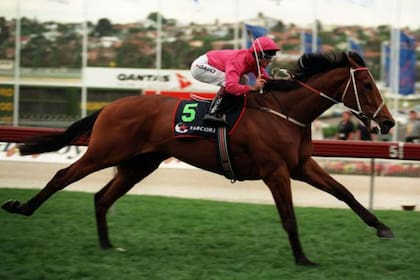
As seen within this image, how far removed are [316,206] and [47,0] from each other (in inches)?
518

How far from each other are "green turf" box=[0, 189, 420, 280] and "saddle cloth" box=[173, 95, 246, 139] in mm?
1056

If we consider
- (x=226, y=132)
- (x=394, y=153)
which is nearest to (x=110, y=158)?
(x=226, y=132)

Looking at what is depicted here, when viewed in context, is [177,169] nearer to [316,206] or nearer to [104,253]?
[316,206]

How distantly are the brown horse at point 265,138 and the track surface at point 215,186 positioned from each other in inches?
153

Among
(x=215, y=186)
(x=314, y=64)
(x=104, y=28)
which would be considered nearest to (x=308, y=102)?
(x=314, y=64)

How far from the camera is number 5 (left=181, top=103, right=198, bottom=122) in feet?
20.4

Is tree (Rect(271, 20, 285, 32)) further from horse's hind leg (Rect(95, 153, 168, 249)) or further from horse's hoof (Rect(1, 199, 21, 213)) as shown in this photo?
horse's hoof (Rect(1, 199, 21, 213))

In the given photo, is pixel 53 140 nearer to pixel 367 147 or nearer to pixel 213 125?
pixel 213 125

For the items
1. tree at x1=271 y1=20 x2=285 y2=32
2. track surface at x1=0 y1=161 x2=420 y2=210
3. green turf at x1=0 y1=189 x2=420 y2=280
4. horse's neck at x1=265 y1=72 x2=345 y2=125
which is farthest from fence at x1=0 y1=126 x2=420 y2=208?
tree at x1=271 y1=20 x2=285 y2=32

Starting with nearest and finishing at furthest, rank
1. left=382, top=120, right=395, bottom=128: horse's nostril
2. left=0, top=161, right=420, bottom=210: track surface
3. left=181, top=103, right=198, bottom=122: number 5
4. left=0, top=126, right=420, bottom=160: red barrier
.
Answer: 1. left=382, top=120, right=395, bottom=128: horse's nostril
2. left=181, top=103, right=198, bottom=122: number 5
3. left=0, top=126, right=420, bottom=160: red barrier
4. left=0, top=161, right=420, bottom=210: track surface

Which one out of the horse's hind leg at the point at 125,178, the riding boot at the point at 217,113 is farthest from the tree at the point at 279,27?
the riding boot at the point at 217,113

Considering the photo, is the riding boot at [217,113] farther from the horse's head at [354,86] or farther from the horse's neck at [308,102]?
the horse's head at [354,86]

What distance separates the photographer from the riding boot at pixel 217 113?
6055 millimetres

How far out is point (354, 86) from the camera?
597 centimetres
